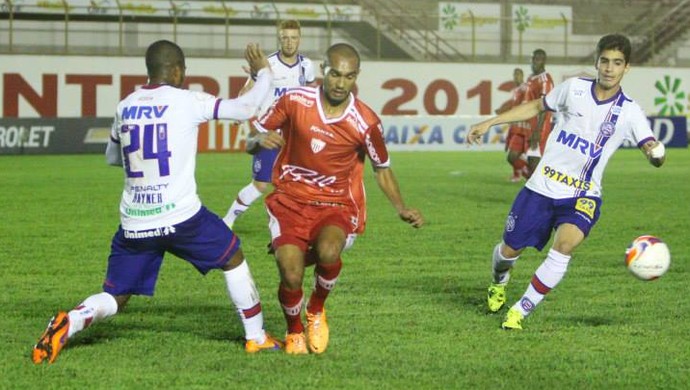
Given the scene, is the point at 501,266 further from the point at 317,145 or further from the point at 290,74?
the point at 290,74

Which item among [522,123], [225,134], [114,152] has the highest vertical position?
[114,152]

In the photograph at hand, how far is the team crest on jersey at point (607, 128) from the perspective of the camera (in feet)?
27.2

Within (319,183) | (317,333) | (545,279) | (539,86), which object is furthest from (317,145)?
(539,86)

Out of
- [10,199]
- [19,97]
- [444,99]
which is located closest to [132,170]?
[10,199]

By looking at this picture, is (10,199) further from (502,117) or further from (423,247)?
(502,117)

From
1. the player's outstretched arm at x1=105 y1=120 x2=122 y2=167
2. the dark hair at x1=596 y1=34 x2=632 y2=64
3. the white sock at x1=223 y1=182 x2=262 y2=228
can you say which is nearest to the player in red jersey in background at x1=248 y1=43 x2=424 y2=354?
the player's outstretched arm at x1=105 y1=120 x2=122 y2=167

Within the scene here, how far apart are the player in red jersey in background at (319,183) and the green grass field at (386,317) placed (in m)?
0.33

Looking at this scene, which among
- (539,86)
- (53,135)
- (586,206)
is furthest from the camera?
(53,135)

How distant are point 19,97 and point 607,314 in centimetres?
3056

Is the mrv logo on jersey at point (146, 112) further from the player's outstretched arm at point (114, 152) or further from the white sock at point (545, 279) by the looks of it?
the white sock at point (545, 279)

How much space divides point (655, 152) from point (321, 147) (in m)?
2.27

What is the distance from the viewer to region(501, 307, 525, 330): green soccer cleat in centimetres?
794

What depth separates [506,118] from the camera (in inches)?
332

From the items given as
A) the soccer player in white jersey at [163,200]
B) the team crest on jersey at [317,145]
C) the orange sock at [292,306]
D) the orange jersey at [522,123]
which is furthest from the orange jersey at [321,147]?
the orange jersey at [522,123]
